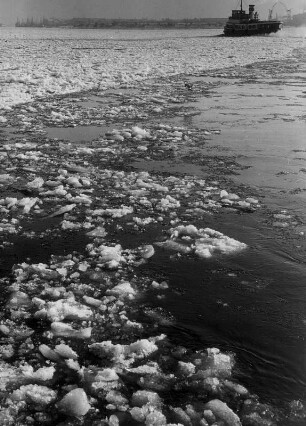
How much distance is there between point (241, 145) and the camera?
830cm

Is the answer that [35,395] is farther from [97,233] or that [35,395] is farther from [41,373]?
[97,233]

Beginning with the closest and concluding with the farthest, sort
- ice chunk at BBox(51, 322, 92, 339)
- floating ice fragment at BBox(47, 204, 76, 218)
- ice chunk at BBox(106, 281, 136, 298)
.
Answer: ice chunk at BBox(51, 322, 92, 339) → ice chunk at BBox(106, 281, 136, 298) → floating ice fragment at BBox(47, 204, 76, 218)

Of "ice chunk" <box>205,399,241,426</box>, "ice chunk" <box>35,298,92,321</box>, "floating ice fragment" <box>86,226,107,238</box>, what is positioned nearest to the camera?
"ice chunk" <box>205,399,241,426</box>

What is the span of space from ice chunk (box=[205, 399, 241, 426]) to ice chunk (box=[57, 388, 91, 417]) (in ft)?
2.14

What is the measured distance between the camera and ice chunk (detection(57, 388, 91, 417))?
95.1 inches

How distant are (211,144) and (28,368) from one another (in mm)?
6321

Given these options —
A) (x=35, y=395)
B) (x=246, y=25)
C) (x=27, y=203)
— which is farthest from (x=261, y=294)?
(x=246, y=25)

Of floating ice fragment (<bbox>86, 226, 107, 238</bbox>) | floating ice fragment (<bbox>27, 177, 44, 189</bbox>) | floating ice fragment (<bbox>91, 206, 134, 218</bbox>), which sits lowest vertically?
floating ice fragment (<bbox>86, 226, 107, 238</bbox>)

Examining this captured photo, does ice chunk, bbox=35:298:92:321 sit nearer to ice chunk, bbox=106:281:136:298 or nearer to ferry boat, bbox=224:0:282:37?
ice chunk, bbox=106:281:136:298

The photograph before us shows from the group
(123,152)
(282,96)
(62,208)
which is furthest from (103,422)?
(282,96)

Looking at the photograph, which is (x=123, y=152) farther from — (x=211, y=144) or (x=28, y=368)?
(x=28, y=368)

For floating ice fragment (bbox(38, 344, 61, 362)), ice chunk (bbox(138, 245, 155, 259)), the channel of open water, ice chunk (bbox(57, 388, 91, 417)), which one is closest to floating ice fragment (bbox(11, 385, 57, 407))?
ice chunk (bbox(57, 388, 91, 417))

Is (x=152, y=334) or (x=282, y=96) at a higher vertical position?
(x=282, y=96)

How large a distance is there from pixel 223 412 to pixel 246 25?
8182cm
